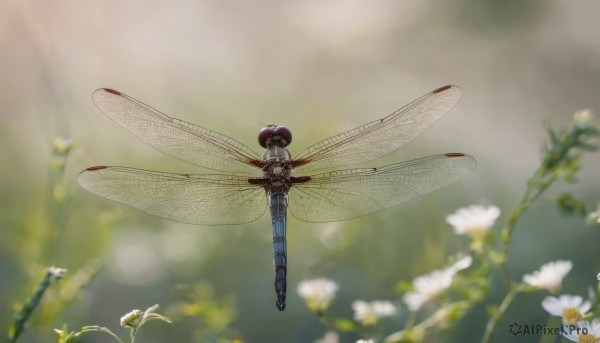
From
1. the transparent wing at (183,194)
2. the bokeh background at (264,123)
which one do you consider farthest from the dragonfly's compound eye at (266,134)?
the bokeh background at (264,123)

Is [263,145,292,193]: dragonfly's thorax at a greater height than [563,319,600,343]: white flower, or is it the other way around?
[263,145,292,193]: dragonfly's thorax

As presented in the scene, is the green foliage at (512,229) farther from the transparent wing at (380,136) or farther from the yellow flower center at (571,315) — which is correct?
the transparent wing at (380,136)

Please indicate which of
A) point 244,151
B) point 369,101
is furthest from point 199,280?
point 369,101

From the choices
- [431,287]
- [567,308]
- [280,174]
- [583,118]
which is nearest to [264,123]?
[280,174]

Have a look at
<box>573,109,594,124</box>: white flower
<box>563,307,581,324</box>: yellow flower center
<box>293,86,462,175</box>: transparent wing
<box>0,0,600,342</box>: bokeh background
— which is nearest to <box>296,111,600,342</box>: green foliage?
<box>573,109,594,124</box>: white flower

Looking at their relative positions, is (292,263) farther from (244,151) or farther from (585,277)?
(585,277)

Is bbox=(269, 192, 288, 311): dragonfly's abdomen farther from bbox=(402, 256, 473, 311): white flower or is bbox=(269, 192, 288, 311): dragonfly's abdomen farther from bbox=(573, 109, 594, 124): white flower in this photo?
bbox=(573, 109, 594, 124): white flower

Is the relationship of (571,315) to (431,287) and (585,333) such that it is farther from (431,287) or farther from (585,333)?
(431,287)
